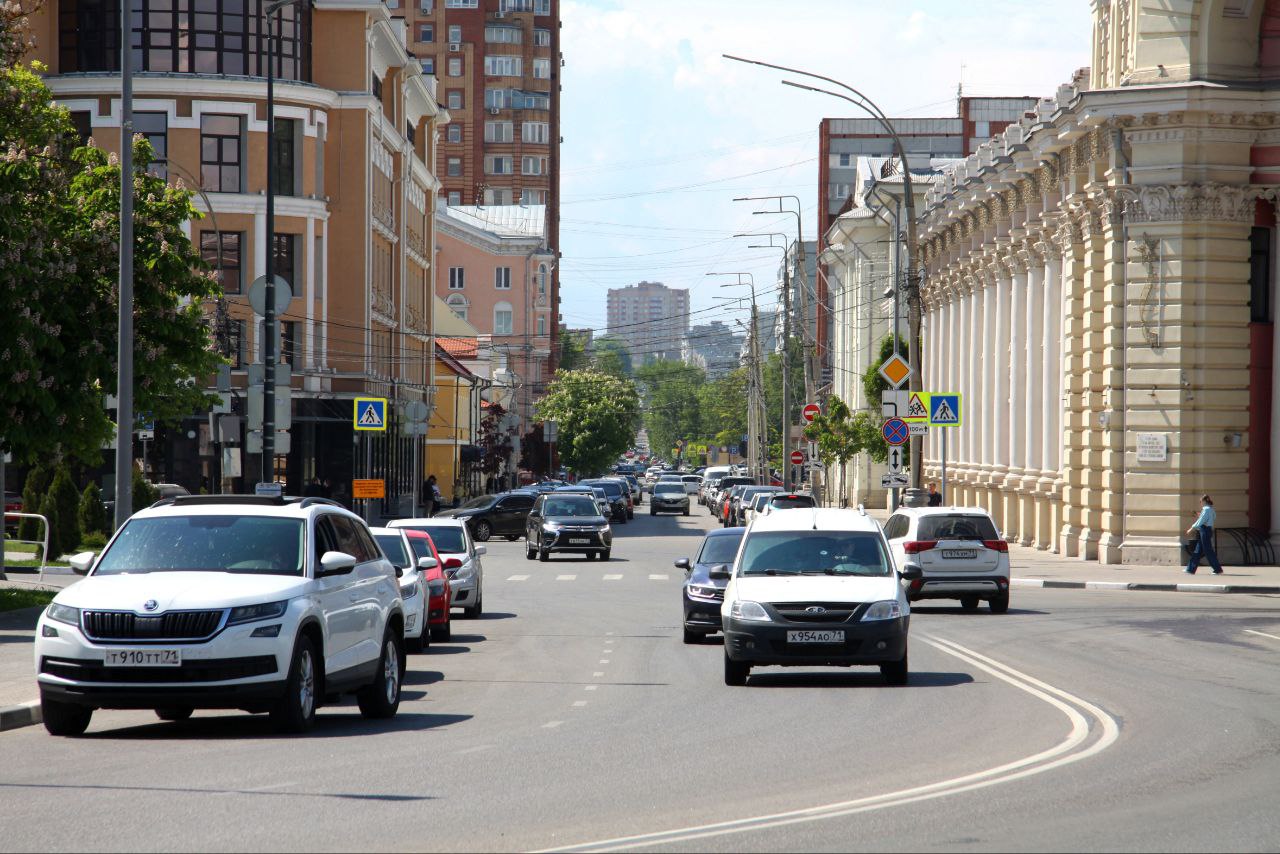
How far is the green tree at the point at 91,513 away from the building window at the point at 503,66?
350 feet

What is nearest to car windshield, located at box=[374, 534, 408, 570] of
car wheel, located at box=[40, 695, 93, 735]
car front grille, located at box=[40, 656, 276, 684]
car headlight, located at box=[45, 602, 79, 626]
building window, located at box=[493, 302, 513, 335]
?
car wheel, located at box=[40, 695, 93, 735]

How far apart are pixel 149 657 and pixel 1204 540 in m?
28.8

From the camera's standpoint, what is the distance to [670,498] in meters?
90.3

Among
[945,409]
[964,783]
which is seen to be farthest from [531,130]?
[964,783]

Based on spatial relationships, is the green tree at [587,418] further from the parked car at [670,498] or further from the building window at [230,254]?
the building window at [230,254]

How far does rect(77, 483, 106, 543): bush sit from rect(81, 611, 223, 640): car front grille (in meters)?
27.6

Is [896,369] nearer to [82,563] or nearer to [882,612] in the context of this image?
[882,612]

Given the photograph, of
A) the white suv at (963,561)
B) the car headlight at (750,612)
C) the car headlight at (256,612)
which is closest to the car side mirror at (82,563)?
the car headlight at (256,612)

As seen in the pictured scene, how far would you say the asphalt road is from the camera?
922 cm

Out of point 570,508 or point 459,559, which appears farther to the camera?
point 570,508

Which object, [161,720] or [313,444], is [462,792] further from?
[313,444]

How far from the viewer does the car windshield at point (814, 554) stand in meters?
18.1

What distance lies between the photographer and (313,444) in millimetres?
60812

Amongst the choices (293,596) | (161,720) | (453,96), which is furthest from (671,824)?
(453,96)
